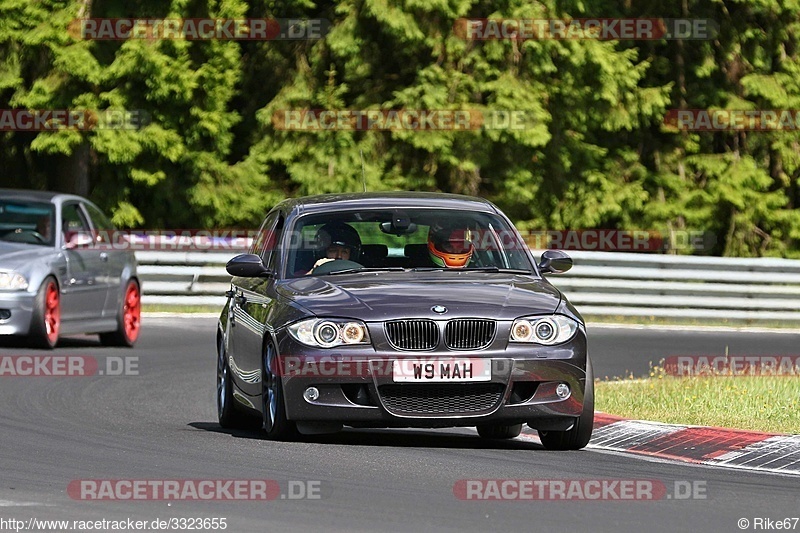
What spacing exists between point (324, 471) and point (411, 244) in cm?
261

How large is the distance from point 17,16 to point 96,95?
172 cm

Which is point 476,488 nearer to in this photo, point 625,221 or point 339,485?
point 339,485

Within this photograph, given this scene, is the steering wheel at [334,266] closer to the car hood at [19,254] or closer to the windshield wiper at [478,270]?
the windshield wiper at [478,270]

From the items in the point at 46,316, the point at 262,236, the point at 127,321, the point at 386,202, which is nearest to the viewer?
the point at 386,202

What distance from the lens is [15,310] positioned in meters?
18.1

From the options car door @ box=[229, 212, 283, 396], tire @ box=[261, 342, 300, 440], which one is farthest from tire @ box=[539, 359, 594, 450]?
car door @ box=[229, 212, 283, 396]

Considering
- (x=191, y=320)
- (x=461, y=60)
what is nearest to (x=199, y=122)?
(x=461, y=60)

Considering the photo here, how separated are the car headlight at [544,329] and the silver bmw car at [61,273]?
8420mm

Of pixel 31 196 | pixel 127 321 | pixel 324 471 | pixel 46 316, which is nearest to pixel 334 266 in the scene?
pixel 324 471

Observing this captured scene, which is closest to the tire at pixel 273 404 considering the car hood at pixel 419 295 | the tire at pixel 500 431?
the car hood at pixel 419 295

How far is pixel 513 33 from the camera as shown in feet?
103

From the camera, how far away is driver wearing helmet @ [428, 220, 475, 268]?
11.9 metres

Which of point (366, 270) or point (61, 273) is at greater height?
point (366, 270)

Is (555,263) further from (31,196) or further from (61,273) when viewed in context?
(31,196)
